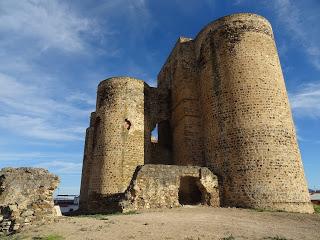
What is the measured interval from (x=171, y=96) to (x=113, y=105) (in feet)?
13.1

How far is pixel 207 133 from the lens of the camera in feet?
48.4

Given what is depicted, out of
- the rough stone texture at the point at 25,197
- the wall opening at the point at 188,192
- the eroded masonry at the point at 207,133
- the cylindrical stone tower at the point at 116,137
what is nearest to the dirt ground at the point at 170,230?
the rough stone texture at the point at 25,197

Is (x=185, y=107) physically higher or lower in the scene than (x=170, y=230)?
higher

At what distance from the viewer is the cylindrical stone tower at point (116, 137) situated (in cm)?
1525

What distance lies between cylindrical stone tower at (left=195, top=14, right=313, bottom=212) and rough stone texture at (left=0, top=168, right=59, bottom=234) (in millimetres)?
7508

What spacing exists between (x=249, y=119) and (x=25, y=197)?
9.47 metres

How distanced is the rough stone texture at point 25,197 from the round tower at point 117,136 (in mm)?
6088

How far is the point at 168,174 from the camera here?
12453 mm

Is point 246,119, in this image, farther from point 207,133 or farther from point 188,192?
point 188,192

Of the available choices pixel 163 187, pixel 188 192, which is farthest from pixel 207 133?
pixel 163 187

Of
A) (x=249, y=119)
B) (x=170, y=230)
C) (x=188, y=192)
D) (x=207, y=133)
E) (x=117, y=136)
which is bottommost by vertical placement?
(x=170, y=230)

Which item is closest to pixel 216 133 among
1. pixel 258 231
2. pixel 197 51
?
pixel 197 51

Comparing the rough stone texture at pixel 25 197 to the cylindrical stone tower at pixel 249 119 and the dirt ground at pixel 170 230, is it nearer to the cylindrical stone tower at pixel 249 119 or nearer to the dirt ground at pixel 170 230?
the dirt ground at pixel 170 230

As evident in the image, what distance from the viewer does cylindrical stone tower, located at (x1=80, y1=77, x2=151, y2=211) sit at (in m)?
15.2
